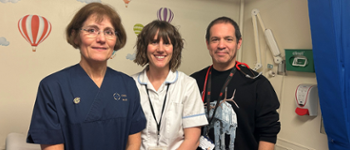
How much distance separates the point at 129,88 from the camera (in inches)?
54.2

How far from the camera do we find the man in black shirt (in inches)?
65.6

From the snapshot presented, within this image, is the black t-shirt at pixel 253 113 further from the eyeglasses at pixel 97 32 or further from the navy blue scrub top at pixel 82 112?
the eyeglasses at pixel 97 32

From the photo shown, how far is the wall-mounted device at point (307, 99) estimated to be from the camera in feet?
7.84

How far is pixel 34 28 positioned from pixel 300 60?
2.80m

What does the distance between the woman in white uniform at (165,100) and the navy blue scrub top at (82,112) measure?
0.15 m

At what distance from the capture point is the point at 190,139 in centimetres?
148

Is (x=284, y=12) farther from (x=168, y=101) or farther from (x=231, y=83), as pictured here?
(x=168, y=101)

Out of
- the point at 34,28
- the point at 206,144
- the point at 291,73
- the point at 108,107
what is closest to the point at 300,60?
the point at 291,73

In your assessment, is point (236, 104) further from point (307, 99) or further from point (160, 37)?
point (307, 99)


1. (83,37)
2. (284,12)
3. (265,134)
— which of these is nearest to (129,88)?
(83,37)

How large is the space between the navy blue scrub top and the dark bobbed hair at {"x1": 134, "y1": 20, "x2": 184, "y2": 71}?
Result: 0.96 ft

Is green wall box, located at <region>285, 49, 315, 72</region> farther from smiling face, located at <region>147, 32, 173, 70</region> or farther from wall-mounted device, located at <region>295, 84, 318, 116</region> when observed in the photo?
smiling face, located at <region>147, 32, 173, 70</region>

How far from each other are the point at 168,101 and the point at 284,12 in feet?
6.87

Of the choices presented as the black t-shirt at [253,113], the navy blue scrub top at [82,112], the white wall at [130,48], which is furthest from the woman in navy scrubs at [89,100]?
the white wall at [130,48]
